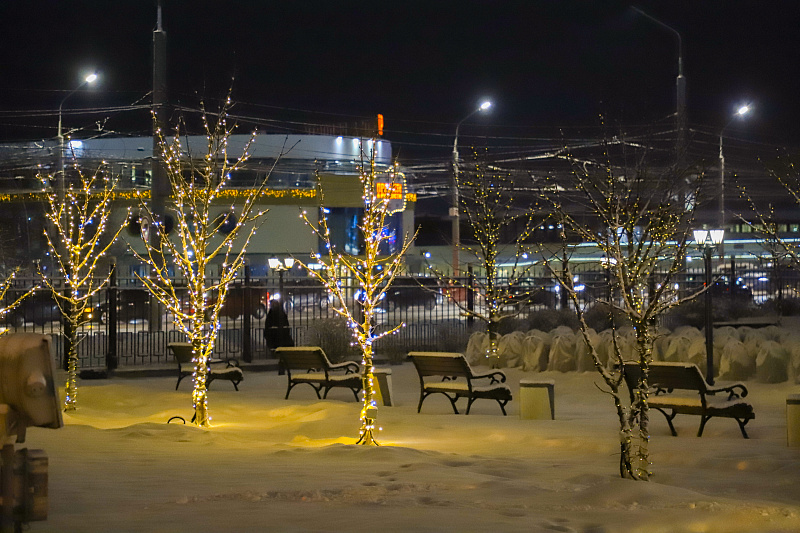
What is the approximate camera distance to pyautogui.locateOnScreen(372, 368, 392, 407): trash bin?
13.3 metres

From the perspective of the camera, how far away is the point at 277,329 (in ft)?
66.6

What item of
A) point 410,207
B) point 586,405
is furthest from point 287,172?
point 586,405

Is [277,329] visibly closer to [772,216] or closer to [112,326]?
[112,326]

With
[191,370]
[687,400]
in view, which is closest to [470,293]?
[191,370]

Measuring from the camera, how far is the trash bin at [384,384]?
13.3m

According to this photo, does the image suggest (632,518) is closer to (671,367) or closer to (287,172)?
(671,367)

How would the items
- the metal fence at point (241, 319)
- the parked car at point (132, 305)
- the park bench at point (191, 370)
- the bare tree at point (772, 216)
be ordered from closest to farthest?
the park bench at point (191, 370) < the bare tree at point (772, 216) < the metal fence at point (241, 319) < the parked car at point (132, 305)

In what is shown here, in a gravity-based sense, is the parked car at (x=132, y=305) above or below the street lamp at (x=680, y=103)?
below

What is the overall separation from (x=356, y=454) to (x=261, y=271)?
111ft

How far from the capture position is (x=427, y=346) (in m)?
21.0

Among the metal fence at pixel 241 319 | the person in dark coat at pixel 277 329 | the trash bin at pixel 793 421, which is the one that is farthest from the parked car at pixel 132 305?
the trash bin at pixel 793 421

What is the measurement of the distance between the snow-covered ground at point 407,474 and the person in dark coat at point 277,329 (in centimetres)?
721

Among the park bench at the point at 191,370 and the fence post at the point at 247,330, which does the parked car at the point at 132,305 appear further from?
the park bench at the point at 191,370

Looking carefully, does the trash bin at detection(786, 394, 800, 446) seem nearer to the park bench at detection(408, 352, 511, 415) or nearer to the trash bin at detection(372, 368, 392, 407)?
the park bench at detection(408, 352, 511, 415)
